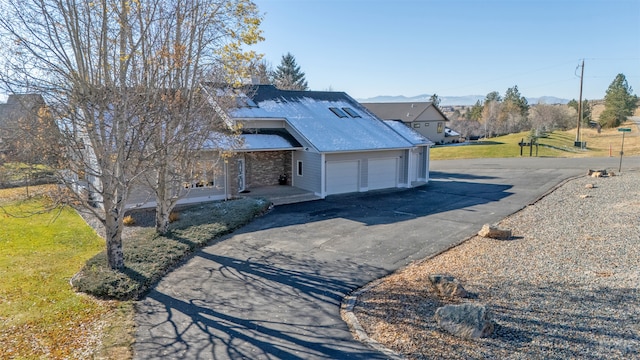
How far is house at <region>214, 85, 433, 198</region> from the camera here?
20828 millimetres

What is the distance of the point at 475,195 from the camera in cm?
2138

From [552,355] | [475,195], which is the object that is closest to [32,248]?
[552,355]

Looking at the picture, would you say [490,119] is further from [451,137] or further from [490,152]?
[490,152]

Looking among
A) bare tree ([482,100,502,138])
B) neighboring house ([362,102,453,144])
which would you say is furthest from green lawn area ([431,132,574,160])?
bare tree ([482,100,502,138])

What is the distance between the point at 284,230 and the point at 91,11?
29.4 ft

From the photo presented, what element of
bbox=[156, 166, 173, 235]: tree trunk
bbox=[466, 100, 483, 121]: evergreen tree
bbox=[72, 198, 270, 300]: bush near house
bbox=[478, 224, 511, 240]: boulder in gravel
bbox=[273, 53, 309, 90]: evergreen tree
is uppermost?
bbox=[273, 53, 309, 90]: evergreen tree

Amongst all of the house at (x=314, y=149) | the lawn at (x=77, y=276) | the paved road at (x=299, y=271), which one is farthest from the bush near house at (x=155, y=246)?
the house at (x=314, y=149)

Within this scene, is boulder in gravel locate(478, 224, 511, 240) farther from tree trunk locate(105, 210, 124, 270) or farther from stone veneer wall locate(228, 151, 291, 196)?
stone veneer wall locate(228, 151, 291, 196)

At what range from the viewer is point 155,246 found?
40.4 ft

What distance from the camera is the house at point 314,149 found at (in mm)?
20828

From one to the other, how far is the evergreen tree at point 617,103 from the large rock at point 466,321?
66.5 metres

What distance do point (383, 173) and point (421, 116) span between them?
32869 millimetres

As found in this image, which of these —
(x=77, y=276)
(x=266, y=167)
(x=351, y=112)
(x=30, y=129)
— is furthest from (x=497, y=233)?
(x=351, y=112)

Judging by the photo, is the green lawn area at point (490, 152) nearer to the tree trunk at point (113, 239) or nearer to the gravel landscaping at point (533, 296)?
the gravel landscaping at point (533, 296)
